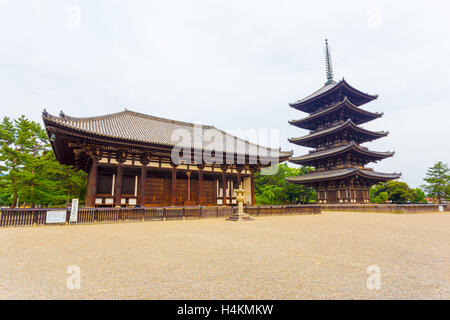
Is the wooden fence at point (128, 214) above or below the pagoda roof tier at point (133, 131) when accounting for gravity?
below

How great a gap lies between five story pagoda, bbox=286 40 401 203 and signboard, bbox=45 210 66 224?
2394 cm

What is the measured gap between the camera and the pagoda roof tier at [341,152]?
23.8 metres

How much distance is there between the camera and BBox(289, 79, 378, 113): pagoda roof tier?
88.8 feet

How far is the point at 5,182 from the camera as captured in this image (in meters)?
21.2

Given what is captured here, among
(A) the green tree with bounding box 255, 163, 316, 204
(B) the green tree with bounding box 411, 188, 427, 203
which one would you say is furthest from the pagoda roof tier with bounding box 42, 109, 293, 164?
(B) the green tree with bounding box 411, 188, 427, 203

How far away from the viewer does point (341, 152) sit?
79.0ft

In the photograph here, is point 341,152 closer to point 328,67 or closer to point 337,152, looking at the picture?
point 337,152

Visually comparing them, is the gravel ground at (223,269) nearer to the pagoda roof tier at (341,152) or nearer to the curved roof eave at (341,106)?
the pagoda roof tier at (341,152)

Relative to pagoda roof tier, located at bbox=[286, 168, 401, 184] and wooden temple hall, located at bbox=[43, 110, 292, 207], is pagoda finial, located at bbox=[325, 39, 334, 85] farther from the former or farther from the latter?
wooden temple hall, located at bbox=[43, 110, 292, 207]

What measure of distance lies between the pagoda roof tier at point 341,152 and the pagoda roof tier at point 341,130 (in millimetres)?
1844

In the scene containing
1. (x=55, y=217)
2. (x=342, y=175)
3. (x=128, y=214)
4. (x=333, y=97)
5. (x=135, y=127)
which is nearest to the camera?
(x=55, y=217)

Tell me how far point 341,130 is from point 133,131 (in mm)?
23189

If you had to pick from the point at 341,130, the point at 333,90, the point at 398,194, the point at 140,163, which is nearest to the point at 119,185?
the point at 140,163

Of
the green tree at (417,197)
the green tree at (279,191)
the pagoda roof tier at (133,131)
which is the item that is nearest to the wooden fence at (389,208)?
the green tree at (279,191)
